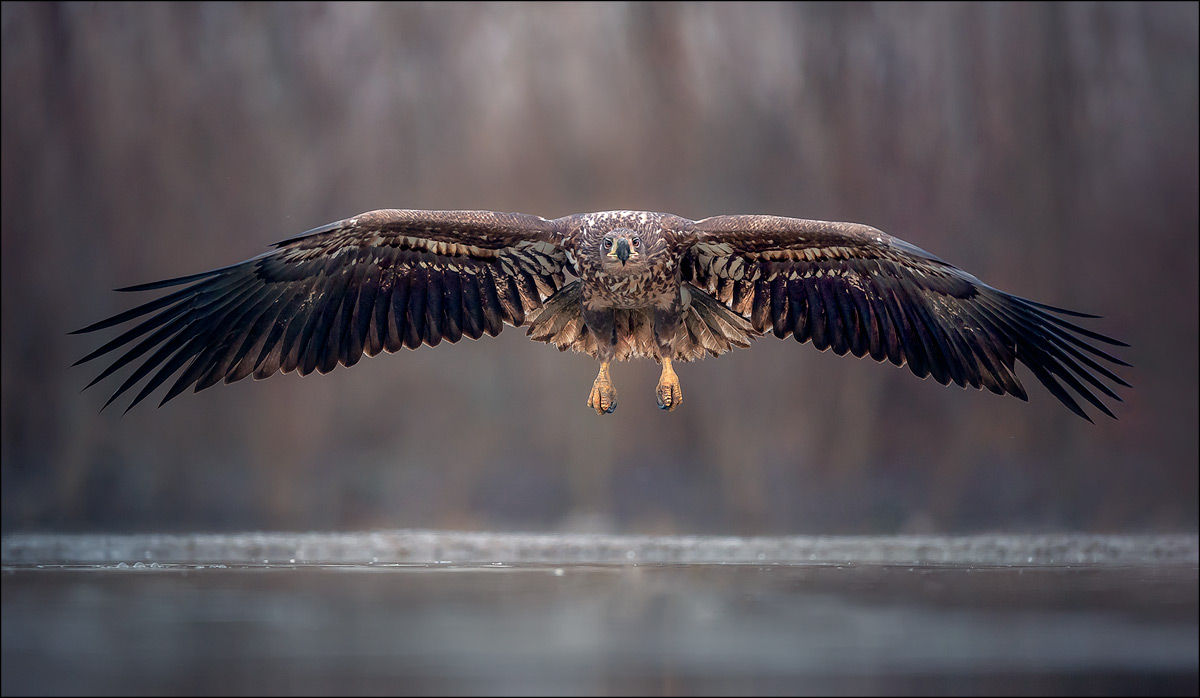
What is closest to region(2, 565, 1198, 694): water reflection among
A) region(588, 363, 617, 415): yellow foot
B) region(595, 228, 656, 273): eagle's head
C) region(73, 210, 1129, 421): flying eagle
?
region(588, 363, 617, 415): yellow foot

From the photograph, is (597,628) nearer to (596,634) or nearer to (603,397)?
(596,634)

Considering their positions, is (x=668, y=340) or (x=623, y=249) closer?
(x=623, y=249)

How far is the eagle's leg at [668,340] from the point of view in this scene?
14.1 feet

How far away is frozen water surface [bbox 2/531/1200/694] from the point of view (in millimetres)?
2904

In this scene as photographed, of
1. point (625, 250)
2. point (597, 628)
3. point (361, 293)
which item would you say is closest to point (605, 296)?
point (625, 250)

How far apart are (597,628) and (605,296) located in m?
1.33

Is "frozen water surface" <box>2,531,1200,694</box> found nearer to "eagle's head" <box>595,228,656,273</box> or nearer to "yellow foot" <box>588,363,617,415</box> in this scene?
"yellow foot" <box>588,363,617,415</box>

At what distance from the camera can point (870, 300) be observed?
13.9 feet

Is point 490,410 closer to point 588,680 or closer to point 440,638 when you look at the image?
point 440,638

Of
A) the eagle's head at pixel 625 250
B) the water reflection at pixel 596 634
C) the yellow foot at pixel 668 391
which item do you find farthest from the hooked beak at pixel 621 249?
the water reflection at pixel 596 634

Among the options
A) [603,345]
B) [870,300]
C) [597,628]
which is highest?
[870,300]

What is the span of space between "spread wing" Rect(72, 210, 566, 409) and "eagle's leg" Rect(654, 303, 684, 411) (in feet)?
1.54

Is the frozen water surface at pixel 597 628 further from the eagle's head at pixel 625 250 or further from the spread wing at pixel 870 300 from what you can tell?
the eagle's head at pixel 625 250

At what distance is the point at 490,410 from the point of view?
582 cm
